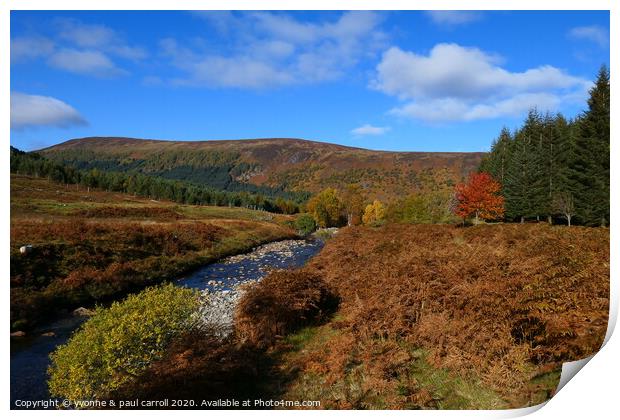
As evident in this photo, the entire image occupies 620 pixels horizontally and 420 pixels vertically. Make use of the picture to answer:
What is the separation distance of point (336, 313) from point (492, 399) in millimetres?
5113

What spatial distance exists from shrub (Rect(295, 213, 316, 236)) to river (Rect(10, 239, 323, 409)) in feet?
58.8

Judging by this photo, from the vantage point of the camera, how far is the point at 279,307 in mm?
9016

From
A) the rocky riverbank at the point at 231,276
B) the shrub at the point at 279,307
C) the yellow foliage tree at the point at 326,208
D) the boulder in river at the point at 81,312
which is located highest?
the yellow foliage tree at the point at 326,208

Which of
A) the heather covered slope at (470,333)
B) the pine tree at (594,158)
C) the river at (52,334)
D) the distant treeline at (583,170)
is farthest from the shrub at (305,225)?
the pine tree at (594,158)

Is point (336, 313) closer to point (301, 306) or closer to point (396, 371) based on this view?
point (301, 306)

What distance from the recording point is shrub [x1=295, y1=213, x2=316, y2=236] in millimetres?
42013

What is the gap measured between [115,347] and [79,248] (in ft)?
15.2

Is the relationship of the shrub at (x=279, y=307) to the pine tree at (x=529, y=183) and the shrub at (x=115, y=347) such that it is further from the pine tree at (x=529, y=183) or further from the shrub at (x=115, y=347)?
the pine tree at (x=529, y=183)

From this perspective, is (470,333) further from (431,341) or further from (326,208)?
(326,208)

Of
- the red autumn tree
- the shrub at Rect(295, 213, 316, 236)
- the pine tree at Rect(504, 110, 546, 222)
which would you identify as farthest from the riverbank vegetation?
the shrub at Rect(295, 213, 316, 236)

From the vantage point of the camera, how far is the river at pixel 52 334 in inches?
256

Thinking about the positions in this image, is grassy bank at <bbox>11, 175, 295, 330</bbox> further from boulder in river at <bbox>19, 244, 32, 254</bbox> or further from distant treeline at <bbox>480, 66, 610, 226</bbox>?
distant treeline at <bbox>480, 66, 610, 226</bbox>

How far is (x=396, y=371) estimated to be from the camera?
20.3ft

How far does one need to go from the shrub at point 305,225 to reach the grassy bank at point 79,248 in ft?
79.0
